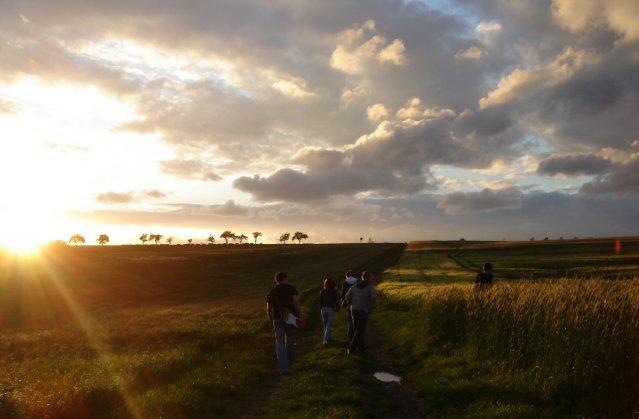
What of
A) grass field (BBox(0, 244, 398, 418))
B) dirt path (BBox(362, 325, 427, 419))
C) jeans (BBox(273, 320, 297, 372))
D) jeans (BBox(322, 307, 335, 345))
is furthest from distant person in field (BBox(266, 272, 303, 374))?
jeans (BBox(322, 307, 335, 345))

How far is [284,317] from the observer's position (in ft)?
48.2

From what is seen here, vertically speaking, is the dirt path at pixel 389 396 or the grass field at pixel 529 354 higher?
the grass field at pixel 529 354

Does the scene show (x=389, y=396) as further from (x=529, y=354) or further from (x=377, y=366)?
(x=529, y=354)

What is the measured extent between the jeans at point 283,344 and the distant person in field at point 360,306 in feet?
9.02

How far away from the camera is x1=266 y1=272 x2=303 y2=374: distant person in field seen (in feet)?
48.0

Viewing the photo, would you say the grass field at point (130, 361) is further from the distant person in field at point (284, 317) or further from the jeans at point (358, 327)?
the jeans at point (358, 327)

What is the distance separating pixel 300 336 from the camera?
2136 cm

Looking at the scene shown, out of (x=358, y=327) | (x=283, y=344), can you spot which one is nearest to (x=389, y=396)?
(x=283, y=344)

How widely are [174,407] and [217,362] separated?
4344 millimetres

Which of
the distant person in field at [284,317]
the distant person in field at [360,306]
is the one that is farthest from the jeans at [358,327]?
the distant person in field at [284,317]

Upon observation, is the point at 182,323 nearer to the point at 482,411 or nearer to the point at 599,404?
the point at 482,411

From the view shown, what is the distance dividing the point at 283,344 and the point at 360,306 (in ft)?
11.4

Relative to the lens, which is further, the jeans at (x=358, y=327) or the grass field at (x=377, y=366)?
the jeans at (x=358, y=327)

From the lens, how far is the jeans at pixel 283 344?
1462 centimetres
